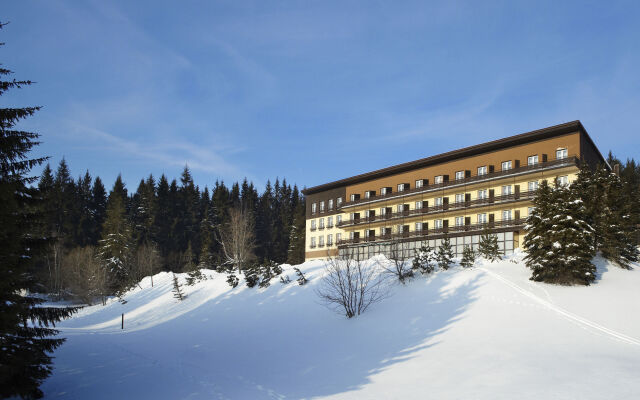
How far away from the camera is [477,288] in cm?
2386

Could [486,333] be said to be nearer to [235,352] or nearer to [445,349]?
[445,349]

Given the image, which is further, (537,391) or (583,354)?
(583,354)

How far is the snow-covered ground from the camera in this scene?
42.1 ft

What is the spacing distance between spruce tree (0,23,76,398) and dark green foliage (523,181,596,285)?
76.3ft

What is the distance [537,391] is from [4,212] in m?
14.3

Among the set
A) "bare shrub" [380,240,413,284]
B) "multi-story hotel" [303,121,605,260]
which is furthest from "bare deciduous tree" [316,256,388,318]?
"multi-story hotel" [303,121,605,260]

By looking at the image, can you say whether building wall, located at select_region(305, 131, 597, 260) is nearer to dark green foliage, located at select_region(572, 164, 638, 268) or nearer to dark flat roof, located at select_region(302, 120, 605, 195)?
dark flat roof, located at select_region(302, 120, 605, 195)

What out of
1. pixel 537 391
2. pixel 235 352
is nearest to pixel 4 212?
pixel 235 352

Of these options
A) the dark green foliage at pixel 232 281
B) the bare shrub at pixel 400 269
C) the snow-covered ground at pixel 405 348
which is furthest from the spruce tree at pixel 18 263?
the dark green foliage at pixel 232 281

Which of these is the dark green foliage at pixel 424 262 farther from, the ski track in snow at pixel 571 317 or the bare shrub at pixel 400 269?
the ski track in snow at pixel 571 317

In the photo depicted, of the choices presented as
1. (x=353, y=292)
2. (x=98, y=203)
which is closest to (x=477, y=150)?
(x=353, y=292)

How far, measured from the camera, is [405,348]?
58.7 feet

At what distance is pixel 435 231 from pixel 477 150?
9.98 m

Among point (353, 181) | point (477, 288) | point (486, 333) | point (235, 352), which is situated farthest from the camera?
point (353, 181)
